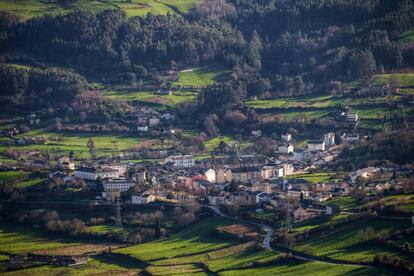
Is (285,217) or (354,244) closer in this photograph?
(354,244)

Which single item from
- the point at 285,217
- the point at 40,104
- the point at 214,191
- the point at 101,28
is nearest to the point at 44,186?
the point at 214,191

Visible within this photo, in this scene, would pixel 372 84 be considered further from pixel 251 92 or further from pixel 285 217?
pixel 285 217

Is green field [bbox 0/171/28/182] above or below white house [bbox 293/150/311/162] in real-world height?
below


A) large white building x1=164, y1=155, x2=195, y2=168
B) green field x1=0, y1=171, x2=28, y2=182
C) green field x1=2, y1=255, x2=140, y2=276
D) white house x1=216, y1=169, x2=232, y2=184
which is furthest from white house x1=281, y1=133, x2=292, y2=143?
green field x1=2, y1=255, x2=140, y2=276

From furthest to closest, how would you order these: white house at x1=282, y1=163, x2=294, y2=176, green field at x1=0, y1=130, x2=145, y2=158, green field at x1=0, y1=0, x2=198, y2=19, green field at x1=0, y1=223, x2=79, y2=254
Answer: green field at x1=0, y1=0, x2=198, y2=19, green field at x1=0, y1=130, x2=145, y2=158, white house at x1=282, y1=163, x2=294, y2=176, green field at x1=0, y1=223, x2=79, y2=254

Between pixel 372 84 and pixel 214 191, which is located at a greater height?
pixel 372 84

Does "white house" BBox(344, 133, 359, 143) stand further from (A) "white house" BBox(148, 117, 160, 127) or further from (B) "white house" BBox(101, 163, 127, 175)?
(A) "white house" BBox(148, 117, 160, 127)

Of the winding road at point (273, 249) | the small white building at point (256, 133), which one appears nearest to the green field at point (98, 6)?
the small white building at point (256, 133)
